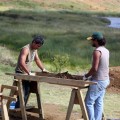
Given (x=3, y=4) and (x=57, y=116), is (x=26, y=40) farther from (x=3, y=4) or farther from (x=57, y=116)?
(x=3, y=4)

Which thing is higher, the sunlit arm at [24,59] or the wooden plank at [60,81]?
the sunlit arm at [24,59]

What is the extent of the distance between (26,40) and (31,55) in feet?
63.1

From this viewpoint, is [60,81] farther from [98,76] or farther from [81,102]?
[98,76]

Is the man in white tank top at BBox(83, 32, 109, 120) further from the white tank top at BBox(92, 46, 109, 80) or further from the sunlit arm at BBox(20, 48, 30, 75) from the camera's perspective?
the sunlit arm at BBox(20, 48, 30, 75)

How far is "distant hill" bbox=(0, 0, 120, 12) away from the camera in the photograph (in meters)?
92.3

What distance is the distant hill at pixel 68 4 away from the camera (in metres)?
92.3

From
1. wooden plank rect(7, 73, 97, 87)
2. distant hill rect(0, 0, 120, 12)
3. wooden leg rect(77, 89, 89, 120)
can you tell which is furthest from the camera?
distant hill rect(0, 0, 120, 12)

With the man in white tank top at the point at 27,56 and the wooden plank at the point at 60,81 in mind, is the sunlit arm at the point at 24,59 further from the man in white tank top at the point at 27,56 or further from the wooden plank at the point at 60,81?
the wooden plank at the point at 60,81

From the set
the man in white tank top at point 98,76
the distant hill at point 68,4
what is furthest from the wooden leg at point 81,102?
the distant hill at point 68,4

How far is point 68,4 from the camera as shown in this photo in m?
104

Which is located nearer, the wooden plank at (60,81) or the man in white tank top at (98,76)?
the wooden plank at (60,81)

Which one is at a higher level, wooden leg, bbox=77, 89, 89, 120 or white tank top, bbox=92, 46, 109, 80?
white tank top, bbox=92, 46, 109, 80

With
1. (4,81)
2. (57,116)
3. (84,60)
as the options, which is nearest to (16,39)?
(84,60)

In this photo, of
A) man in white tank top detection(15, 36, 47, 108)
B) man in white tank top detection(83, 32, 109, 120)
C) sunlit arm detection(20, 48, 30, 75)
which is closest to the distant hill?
man in white tank top detection(15, 36, 47, 108)
